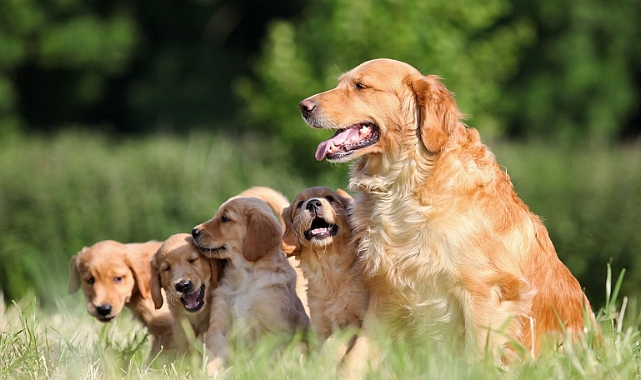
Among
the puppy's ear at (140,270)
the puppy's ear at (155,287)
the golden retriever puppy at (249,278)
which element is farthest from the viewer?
the puppy's ear at (140,270)

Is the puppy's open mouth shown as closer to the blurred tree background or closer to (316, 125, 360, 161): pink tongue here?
(316, 125, 360, 161): pink tongue

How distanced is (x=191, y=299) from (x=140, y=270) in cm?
76

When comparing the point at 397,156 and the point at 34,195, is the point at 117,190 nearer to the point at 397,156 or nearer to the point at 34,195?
the point at 34,195

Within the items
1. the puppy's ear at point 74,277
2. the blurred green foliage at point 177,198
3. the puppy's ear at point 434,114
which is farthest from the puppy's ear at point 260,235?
the blurred green foliage at point 177,198

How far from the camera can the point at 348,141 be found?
5.66 metres

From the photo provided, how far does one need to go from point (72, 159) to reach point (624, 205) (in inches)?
281

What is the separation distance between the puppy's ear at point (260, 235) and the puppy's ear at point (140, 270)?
1.02 m

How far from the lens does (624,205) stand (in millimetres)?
10391

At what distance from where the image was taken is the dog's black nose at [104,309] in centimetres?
680

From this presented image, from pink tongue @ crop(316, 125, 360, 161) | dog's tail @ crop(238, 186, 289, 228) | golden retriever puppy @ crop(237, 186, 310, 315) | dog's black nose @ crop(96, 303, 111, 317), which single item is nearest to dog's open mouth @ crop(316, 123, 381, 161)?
pink tongue @ crop(316, 125, 360, 161)

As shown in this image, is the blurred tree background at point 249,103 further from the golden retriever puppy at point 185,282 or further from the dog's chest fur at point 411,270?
the dog's chest fur at point 411,270

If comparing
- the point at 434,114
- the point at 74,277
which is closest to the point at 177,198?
the point at 74,277

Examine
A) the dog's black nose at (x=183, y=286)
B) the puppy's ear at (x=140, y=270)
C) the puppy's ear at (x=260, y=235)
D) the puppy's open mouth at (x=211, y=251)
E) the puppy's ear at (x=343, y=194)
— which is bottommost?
the puppy's ear at (x=140, y=270)

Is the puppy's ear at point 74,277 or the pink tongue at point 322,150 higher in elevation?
the pink tongue at point 322,150
